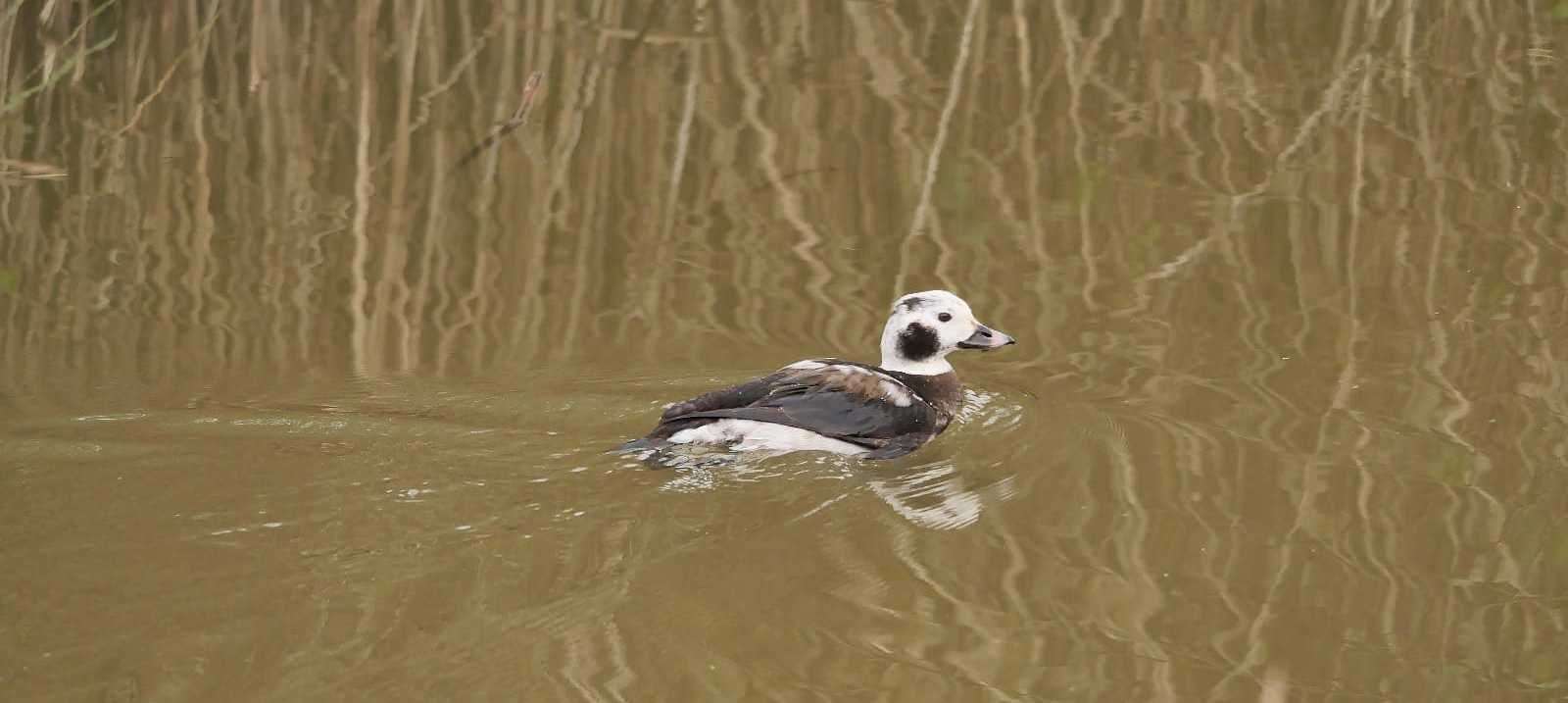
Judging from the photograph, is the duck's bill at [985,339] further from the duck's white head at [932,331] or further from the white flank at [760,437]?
the white flank at [760,437]

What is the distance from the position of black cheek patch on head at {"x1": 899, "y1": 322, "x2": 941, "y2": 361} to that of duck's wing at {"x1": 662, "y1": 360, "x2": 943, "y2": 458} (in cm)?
21

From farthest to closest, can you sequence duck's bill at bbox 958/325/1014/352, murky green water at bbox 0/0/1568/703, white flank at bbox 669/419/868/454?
duck's bill at bbox 958/325/1014/352, white flank at bbox 669/419/868/454, murky green water at bbox 0/0/1568/703

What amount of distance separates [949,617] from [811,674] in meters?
0.50

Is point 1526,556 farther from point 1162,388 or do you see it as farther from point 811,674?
point 811,674

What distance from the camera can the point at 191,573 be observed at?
5.36m

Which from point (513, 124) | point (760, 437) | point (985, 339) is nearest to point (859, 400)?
point (760, 437)

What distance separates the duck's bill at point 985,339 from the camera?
23.2 feet

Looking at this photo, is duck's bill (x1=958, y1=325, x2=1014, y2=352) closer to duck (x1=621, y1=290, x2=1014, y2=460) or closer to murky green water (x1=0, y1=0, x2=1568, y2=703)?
duck (x1=621, y1=290, x2=1014, y2=460)

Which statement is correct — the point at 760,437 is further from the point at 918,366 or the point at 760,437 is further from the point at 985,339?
the point at 985,339

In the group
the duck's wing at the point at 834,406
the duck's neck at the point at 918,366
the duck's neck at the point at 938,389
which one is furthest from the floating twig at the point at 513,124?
the duck's wing at the point at 834,406

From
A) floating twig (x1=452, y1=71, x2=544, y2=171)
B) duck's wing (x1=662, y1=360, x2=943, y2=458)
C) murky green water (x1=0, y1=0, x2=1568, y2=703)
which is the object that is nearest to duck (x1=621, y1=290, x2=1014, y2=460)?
duck's wing (x1=662, y1=360, x2=943, y2=458)

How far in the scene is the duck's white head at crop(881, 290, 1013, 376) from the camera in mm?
7090

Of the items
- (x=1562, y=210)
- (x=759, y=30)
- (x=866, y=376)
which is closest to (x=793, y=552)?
(x=866, y=376)

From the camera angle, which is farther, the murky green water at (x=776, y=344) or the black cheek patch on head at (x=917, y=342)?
the black cheek patch on head at (x=917, y=342)
